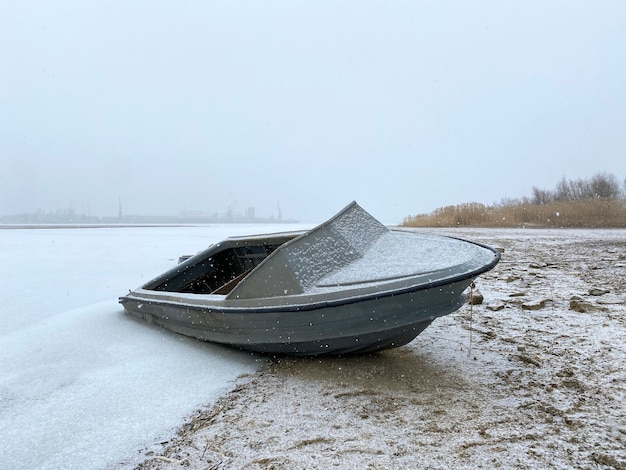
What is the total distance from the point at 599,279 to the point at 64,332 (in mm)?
6639

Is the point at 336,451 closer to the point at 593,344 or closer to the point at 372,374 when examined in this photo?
the point at 372,374

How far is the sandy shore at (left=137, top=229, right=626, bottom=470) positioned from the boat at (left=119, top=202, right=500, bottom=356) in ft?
0.86

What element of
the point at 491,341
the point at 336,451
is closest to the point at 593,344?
the point at 491,341

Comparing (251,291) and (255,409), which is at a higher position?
(251,291)

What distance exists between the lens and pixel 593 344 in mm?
2967

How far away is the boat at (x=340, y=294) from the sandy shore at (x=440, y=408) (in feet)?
0.86

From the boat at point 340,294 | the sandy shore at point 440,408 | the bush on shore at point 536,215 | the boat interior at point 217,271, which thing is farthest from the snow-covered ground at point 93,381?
the bush on shore at point 536,215

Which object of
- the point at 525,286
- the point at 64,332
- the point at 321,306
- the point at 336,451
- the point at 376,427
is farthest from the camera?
the point at 525,286

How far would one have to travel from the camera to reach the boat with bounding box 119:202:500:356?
232cm

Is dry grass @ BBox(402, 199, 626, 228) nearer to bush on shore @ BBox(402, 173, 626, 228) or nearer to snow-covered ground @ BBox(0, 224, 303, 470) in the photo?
bush on shore @ BBox(402, 173, 626, 228)

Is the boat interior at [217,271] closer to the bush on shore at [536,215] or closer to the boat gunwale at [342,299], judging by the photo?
the boat gunwale at [342,299]

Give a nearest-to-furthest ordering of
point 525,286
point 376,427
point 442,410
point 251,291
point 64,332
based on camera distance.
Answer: point 376,427
point 442,410
point 251,291
point 64,332
point 525,286

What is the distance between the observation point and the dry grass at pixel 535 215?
67.8 ft

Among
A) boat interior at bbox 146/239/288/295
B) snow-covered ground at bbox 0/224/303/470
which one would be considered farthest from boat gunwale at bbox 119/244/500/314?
boat interior at bbox 146/239/288/295
